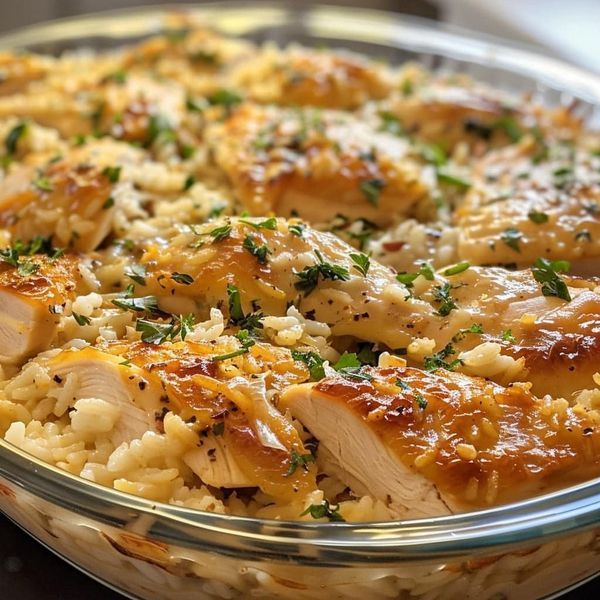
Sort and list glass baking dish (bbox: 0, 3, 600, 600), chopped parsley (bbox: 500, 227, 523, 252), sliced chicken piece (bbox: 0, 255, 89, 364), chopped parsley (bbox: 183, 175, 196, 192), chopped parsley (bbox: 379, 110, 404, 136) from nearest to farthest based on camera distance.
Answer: glass baking dish (bbox: 0, 3, 600, 600)
sliced chicken piece (bbox: 0, 255, 89, 364)
chopped parsley (bbox: 500, 227, 523, 252)
chopped parsley (bbox: 183, 175, 196, 192)
chopped parsley (bbox: 379, 110, 404, 136)

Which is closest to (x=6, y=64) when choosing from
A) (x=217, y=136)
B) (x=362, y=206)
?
(x=217, y=136)

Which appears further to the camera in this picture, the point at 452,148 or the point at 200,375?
the point at 452,148

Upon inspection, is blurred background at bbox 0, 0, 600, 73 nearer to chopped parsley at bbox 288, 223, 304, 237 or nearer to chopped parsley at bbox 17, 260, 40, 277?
chopped parsley at bbox 288, 223, 304, 237

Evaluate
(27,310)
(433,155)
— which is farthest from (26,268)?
(433,155)

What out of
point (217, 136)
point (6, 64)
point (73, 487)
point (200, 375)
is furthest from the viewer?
point (6, 64)

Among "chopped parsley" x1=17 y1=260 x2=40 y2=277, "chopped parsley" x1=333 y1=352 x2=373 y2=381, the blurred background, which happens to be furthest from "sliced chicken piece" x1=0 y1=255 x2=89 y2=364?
the blurred background

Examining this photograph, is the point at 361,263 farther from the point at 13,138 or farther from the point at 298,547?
the point at 13,138

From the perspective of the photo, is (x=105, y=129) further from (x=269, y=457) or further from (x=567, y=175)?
(x=269, y=457)
